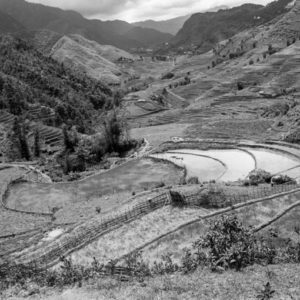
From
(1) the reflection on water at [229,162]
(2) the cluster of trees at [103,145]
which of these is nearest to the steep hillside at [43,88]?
(2) the cluster of trees at [103,145]

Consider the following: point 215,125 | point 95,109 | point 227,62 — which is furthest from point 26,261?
point 227,62

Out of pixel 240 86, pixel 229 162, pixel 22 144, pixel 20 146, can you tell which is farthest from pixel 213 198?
pixel 240 86

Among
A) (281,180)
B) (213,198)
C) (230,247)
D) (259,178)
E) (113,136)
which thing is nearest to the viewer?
(230,247)

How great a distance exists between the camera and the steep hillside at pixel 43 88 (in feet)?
367

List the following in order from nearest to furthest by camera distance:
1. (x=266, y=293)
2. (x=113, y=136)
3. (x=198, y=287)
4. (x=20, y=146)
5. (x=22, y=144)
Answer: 1. (x=266, y=293)
2. (x=198, y=287)
3. (x=113, y=136)
4. (x=22, y=144)
5. (x=20, y=146)

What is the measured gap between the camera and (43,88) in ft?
440

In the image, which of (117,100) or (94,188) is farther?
(117,100)

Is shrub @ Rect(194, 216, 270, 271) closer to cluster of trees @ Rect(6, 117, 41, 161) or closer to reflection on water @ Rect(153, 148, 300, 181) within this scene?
reflection on water @ Rect(153, 148, 300, 181)

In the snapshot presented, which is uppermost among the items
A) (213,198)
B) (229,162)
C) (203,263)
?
(203,263)

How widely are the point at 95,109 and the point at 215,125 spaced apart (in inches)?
3013

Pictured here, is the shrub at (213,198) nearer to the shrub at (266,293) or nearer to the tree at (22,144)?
the shrub at (266,293)

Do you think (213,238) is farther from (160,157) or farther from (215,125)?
(215,125)

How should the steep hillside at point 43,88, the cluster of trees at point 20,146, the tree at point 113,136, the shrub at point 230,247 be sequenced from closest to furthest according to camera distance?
1. the shrub at point 230,247
2. the tree at point 113,136
3. the cluster of trees at point 20,146
4. the steep hillside at point 43,88

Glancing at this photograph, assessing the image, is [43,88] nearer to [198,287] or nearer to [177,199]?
[177,199]
